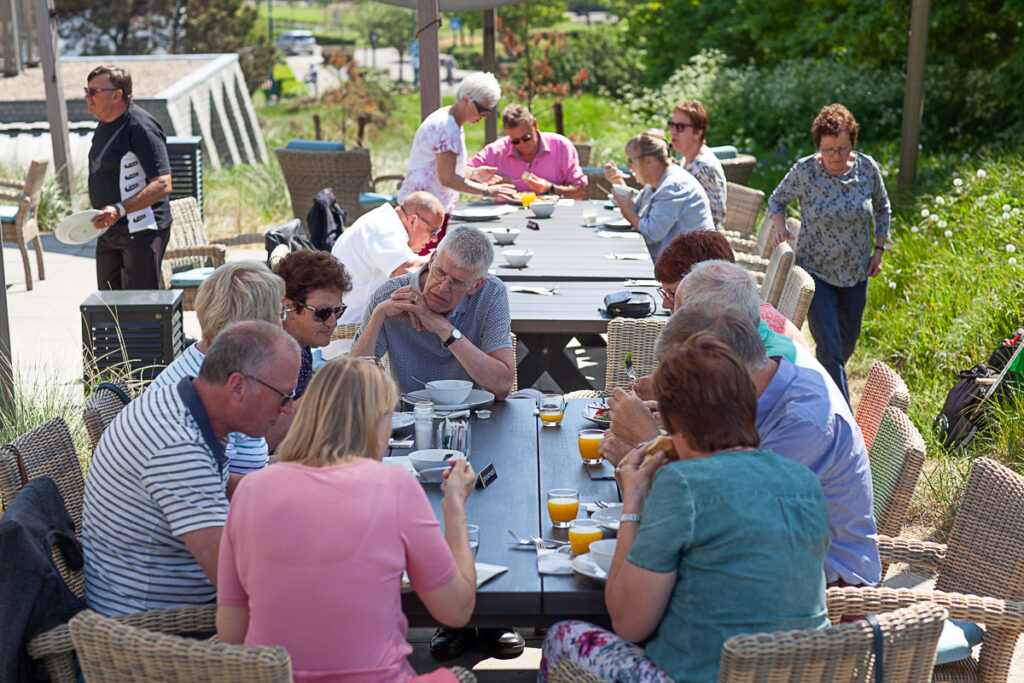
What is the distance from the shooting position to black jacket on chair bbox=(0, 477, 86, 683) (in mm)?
2484

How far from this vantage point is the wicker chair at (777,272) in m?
5.49

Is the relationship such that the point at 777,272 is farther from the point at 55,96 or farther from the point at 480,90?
the point at 55,96

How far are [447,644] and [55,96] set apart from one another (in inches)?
358

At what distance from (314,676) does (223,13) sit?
2544 cm

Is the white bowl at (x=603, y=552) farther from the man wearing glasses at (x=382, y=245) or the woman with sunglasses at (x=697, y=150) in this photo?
the woman with sunglasses at (x=697, y=150)

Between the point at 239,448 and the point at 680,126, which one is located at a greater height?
the point at 680,126

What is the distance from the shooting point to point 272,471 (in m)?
2.27

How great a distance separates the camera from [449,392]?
12.8 ft

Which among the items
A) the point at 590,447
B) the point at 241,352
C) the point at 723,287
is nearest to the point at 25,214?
the point at 590,447

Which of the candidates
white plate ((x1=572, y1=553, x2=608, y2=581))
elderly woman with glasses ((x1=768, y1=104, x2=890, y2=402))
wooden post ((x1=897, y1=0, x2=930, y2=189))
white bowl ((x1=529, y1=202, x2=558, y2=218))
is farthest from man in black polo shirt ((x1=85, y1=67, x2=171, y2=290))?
wooden post ((x1=897, y1=0, x2=930, y2=189))

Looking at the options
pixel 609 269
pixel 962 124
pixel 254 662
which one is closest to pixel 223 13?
pixel 962 124

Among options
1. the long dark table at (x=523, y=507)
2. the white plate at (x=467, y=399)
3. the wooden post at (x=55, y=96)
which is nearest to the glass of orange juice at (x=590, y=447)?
the long dark table at (x=523, y=507)

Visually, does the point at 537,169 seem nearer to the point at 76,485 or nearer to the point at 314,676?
the point at 76,485

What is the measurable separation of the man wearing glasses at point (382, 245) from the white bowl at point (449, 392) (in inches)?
55.6
